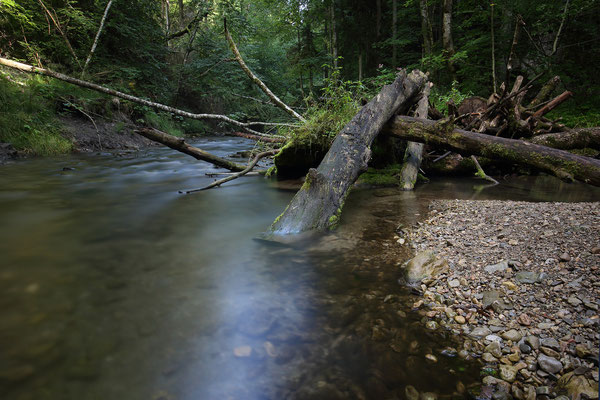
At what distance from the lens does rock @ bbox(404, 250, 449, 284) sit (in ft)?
7.48

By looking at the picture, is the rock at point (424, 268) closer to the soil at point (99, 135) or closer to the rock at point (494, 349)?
the rock at point (494, 349)

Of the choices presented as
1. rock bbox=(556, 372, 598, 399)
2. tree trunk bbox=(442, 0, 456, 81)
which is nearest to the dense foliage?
tree trunk bbox=(442, 0, 456, 81)

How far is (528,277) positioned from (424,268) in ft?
2.09

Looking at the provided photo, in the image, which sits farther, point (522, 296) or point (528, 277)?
point (528, 277)

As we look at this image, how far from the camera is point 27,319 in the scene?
1910 millimetres

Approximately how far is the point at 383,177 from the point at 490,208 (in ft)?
7.75

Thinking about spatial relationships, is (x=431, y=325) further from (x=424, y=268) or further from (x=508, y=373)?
(x=424, y=268)

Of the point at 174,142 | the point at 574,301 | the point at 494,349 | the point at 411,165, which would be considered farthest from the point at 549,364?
the point at 174,142

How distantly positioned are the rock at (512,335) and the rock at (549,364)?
14 cm

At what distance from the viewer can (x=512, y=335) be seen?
5.26 feet

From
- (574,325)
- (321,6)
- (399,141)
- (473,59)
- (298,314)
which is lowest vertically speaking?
(298,314)

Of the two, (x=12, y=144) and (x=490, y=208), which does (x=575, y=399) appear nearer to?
(x=490, y=208)

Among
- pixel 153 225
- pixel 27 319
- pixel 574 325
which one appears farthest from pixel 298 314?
pixel 153 225

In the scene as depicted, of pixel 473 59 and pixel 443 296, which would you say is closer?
pixel 443 296
